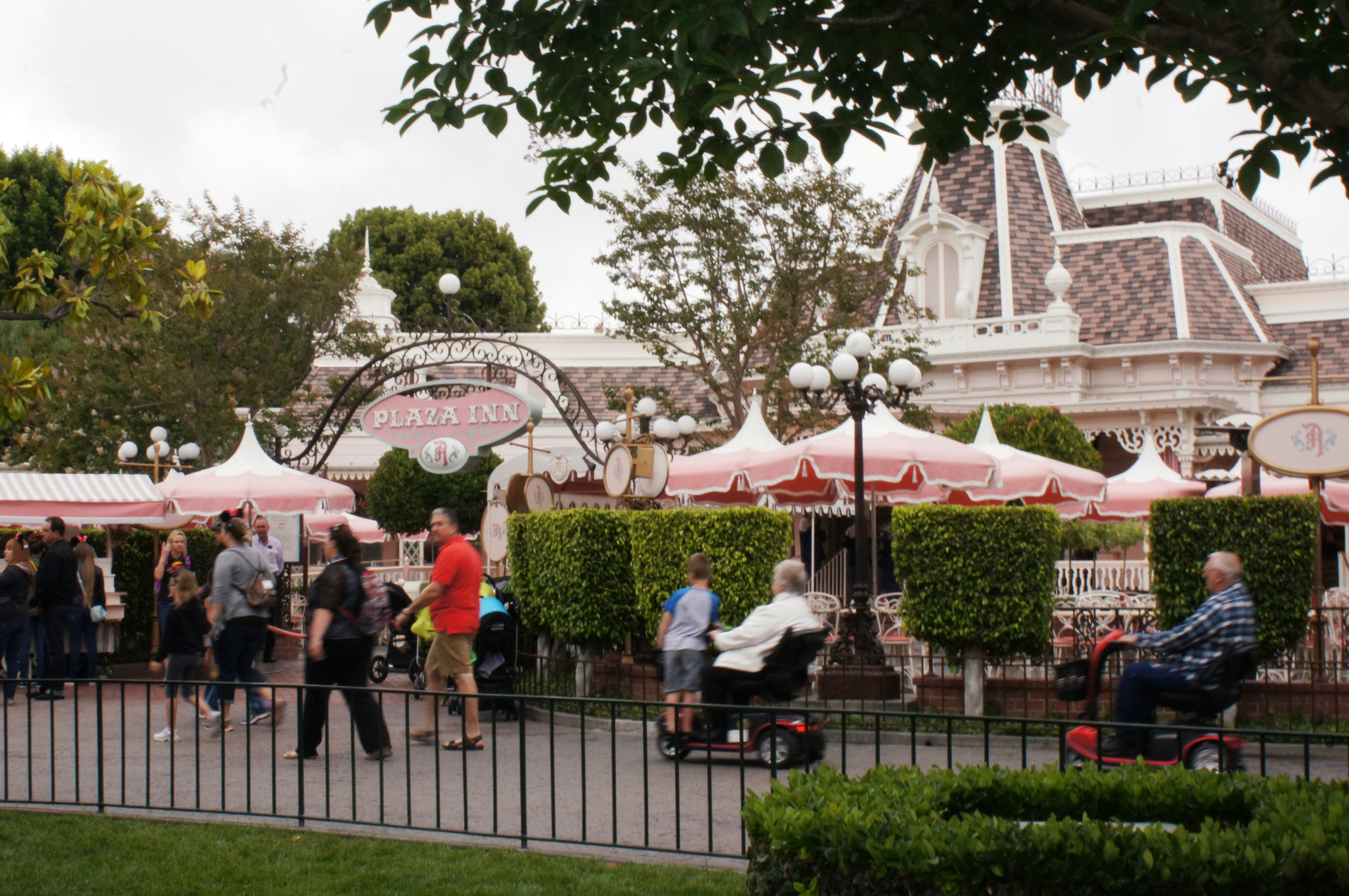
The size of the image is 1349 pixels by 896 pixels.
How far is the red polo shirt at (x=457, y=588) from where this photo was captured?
10.4 meters

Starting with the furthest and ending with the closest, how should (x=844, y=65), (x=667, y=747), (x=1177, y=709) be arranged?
(x=667, y=747) < (x=1177, y=709) < (x=844, y=65)

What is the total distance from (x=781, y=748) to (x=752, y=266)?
1331cm

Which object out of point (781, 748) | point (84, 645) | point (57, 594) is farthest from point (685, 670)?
point (84, 645)

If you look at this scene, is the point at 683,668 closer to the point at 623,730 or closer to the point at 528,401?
the point at 623,730

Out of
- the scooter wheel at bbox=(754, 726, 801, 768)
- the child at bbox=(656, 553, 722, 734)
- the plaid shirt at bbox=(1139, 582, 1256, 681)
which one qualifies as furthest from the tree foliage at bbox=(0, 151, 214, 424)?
the plaid shirt at bbox=(1139, 582, 1256, 681)

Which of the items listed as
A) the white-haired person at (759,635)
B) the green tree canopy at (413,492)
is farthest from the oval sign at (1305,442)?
the green tree canopy at (413,492)

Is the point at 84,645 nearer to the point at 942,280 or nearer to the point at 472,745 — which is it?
the point at 472,745

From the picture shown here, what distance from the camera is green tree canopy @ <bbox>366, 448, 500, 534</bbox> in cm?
2912

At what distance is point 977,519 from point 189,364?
647 inches

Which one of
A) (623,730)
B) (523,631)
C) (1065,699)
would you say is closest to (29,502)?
(523,631)

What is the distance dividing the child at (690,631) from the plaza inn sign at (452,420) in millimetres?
6076

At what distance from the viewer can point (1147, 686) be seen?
27.7 feet

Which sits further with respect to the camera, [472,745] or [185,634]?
[185,634]

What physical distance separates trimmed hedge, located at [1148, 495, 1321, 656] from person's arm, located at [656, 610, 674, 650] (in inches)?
163
